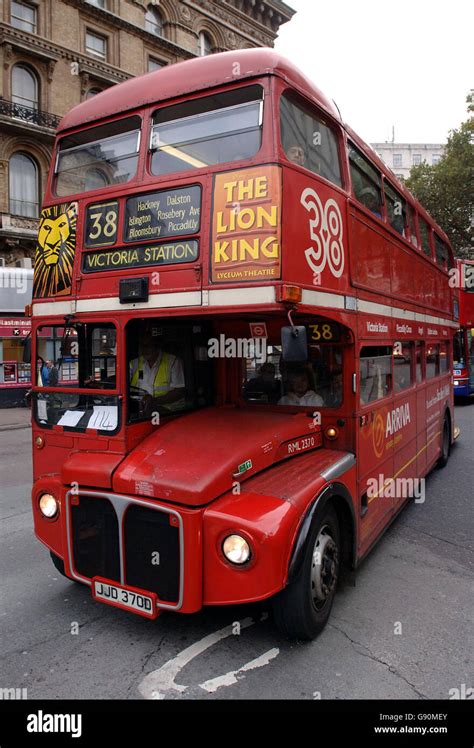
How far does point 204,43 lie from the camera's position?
28766 mm

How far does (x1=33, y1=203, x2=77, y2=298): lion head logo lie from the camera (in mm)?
4250

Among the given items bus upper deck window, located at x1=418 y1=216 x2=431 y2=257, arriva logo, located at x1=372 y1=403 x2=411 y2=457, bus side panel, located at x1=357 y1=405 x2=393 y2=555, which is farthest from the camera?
bus upper deck window, located at x1=418 y1=216 x2=431 y2=257

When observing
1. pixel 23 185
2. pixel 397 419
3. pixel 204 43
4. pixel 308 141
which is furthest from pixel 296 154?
pixel 204 43

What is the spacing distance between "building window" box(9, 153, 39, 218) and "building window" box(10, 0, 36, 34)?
5.25 m

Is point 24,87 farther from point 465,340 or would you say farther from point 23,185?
point 465,340

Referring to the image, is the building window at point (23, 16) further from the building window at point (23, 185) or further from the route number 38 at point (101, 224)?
the route number 38 at point (101, 224)

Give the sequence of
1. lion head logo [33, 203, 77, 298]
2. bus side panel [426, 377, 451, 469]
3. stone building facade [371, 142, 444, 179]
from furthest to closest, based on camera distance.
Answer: stone building facade [371, 142, 444, 179]
bus side panel [426, 377, 451, 469]
lion head logo [33, 203, 77, 298]

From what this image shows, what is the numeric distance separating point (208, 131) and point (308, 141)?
29.2 inches

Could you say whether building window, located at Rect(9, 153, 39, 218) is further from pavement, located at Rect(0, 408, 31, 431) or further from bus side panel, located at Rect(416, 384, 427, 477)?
bus side panel, located at Rect(416, 384, 427, 477)

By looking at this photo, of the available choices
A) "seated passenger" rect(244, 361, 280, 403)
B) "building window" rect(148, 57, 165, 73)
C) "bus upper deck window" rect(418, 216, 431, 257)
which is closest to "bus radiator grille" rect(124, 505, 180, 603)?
"seated passenger" rect(244, 361, 280, 403)

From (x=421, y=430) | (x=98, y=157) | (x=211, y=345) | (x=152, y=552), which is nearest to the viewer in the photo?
(x=152, y=552)

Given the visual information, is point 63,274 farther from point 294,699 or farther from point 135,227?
point 294,699

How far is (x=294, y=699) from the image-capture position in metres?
2.99
